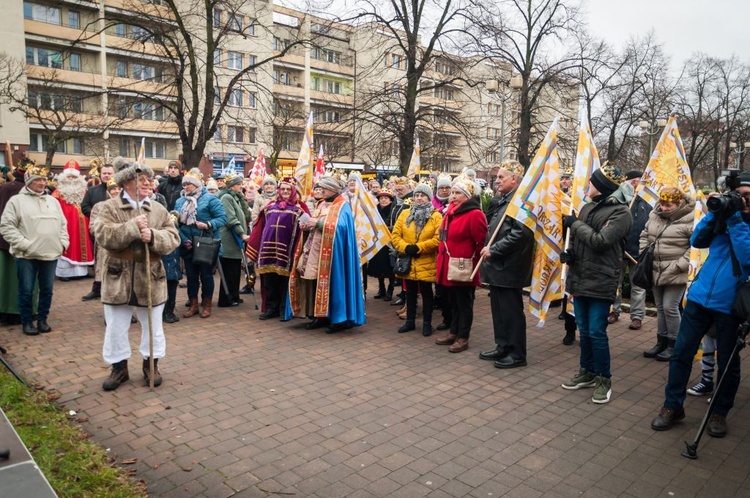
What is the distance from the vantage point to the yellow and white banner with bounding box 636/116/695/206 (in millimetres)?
6797

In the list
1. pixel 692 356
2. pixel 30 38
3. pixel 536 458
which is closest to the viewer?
pixel 536 458

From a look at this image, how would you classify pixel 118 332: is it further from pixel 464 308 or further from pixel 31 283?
pixel 464 308

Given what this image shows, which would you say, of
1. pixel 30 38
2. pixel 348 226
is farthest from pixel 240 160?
A: pixel 348 226

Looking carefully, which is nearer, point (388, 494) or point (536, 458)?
point (388, 494)

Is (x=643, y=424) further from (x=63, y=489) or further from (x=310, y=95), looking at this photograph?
(x=310, y=95)

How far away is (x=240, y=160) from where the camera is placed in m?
49.8

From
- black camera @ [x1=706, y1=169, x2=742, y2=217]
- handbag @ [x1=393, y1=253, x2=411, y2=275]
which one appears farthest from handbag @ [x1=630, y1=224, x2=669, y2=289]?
handbag @ [x1=393, y1=253, x2=411, y2=275]

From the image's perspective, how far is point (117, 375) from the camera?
544 centimetres

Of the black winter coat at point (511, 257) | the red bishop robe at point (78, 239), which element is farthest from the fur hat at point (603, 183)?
the red bishop robe at point (78, 239)

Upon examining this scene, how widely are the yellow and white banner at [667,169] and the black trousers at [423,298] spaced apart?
2.84m

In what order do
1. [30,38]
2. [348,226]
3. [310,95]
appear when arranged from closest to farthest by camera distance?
[348,226], [30,38], [310,95]

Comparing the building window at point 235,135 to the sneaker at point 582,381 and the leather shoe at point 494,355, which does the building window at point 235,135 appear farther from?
the sneaker at point 582,381

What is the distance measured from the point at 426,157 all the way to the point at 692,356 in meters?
23.6

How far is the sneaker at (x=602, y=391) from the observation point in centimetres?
524
